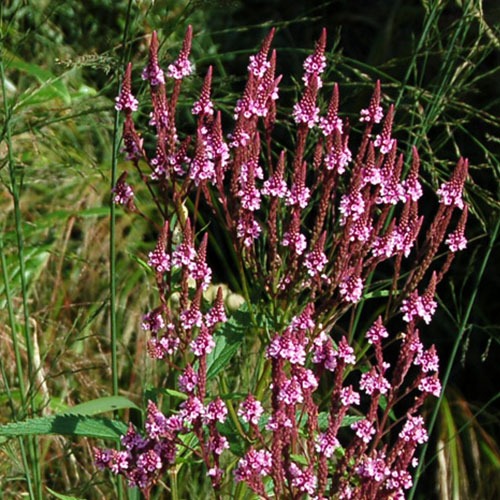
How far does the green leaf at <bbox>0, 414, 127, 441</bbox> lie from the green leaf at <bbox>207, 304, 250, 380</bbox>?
0.45 ft

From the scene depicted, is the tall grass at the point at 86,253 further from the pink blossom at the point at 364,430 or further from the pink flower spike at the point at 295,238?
the pink blossom at the point at 364,430

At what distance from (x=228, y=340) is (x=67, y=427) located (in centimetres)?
23

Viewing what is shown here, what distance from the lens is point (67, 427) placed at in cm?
128

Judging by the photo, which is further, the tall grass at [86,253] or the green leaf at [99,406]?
the tall grass at [86,253]

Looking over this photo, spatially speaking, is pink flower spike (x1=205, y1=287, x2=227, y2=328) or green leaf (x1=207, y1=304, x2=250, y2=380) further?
green leaf (x1=207, y1=304, x2=250, y2=380)

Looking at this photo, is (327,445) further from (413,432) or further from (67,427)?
(67,427)

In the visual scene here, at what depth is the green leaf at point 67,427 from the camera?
1271mm

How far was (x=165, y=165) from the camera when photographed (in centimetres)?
132

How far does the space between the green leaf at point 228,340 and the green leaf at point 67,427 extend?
14 centimetres

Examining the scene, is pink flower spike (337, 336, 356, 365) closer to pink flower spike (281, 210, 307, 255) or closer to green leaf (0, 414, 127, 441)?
pink flower spike (281, 210, 307, 255)

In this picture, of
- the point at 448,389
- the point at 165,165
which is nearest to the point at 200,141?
the point at 165,165

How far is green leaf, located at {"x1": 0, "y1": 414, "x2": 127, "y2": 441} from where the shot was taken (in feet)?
4.17

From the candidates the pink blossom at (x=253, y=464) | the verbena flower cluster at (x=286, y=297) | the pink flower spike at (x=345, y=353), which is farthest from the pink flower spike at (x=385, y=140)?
the pink blossom at (x=253, y=464)

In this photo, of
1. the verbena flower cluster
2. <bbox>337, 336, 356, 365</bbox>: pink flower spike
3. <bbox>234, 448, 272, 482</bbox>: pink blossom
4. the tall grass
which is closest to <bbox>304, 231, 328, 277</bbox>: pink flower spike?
the verbena flower cluster
